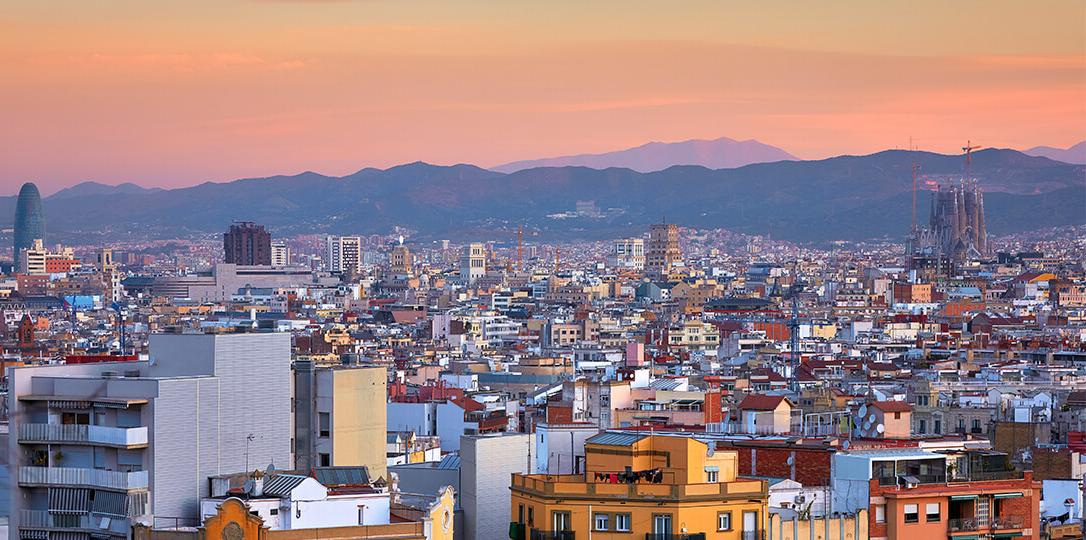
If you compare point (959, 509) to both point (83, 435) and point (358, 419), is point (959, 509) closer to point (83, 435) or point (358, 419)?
point (358, 419)

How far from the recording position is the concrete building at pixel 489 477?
28641mm

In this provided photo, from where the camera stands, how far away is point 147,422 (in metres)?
24.5

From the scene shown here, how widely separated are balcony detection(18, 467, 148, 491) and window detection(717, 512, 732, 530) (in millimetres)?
5933

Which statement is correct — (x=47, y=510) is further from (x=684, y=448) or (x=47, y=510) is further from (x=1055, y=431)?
(x=1055, y=431)

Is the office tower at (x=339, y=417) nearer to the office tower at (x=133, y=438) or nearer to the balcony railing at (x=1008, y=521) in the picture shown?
the office tower at (x=133, y=438)

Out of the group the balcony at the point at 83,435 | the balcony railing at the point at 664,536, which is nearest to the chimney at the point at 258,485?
the balcony at the point at 83,435

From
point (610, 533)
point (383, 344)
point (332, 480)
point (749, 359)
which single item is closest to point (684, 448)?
point (610, 533)

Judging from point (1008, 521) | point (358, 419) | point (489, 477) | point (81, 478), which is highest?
point (358, 419)

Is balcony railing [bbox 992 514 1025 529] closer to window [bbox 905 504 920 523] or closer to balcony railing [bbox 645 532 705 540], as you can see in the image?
window [bbox 905 504 920 523]

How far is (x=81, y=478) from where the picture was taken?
81.3 ft

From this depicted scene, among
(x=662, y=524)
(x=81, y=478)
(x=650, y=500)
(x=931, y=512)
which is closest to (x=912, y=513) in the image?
(x=931, y=512)

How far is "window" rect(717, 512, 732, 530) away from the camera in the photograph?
2562cm

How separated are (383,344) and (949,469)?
98578 millimetres

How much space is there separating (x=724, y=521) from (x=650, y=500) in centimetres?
88
